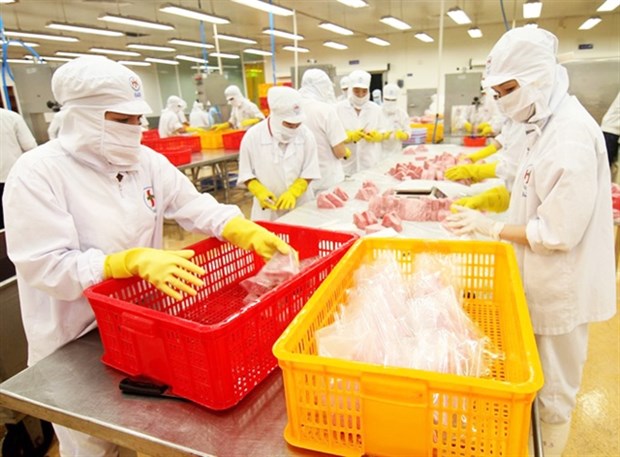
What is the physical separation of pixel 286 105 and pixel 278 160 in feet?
1.43

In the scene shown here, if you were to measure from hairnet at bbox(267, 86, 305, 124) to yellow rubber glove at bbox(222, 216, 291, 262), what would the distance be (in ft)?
5.49

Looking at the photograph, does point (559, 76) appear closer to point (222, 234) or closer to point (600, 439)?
point (222, 234)

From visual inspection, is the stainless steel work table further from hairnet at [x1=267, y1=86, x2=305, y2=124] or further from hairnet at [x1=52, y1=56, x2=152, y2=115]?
hairnet at [x1=267, y1=86, x2=305, y2=124]

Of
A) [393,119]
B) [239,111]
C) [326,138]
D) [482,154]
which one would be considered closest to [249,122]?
[239,111]

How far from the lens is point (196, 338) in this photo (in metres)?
0.96

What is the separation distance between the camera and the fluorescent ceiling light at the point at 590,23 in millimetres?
12075

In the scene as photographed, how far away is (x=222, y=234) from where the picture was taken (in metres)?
1.66

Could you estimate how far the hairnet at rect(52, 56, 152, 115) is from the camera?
1.32 meters

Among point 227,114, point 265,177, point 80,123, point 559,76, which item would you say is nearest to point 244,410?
point 80,123

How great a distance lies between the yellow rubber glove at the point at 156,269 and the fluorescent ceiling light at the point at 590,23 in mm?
15093

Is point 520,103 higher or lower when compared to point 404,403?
higher

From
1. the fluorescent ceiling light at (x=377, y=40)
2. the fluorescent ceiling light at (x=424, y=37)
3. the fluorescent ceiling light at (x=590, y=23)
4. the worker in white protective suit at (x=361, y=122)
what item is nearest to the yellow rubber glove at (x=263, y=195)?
the worker in white protective suit at (x=361, y=122)

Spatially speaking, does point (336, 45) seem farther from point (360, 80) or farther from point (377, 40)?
point (360, 80)

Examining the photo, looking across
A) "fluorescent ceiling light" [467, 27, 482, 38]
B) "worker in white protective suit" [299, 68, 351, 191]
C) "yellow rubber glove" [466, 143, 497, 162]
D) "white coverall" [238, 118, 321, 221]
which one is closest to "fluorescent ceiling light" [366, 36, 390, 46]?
"fluorescent ceiling light" [467, 27, 482, 38]
